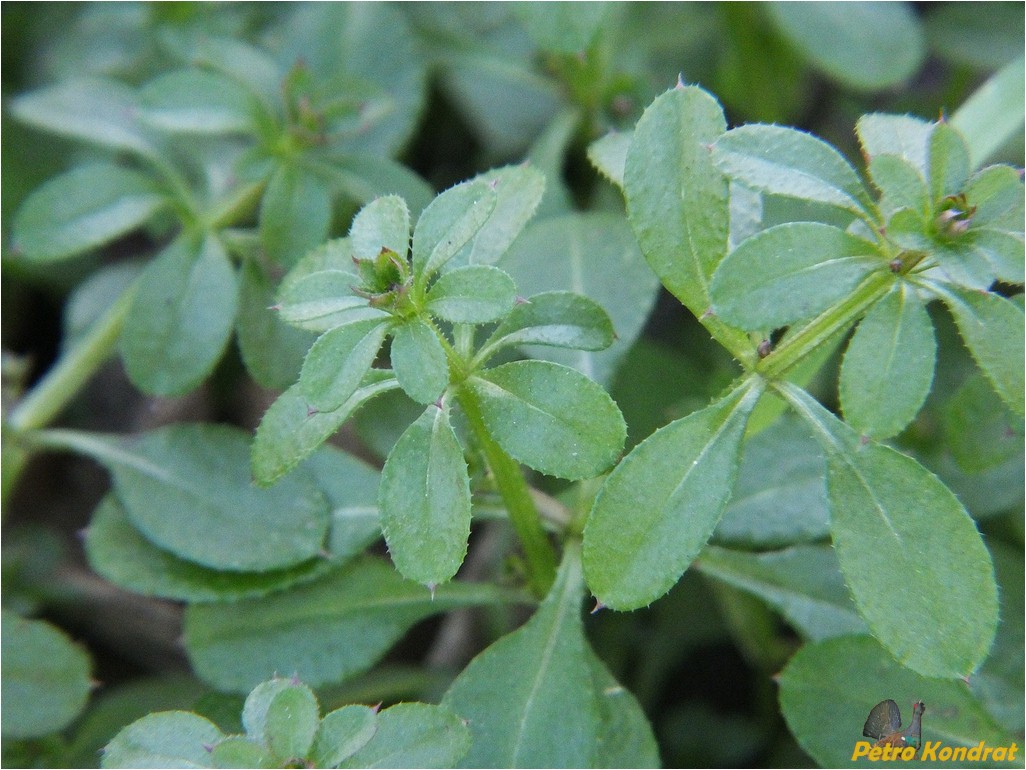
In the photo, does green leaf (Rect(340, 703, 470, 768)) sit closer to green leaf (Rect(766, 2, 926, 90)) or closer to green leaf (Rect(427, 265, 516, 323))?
green leaf (Rect(427, 265, 516, 323))

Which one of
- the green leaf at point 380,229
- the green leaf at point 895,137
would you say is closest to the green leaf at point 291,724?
the green leaf at point 380,229

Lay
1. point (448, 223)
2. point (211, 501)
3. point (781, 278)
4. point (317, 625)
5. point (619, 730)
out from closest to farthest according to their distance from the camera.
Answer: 1. point (781, 278)
2. point (448, 223)
3. point (619, 730)
4. point (317, 625)
5. point (211, 501)

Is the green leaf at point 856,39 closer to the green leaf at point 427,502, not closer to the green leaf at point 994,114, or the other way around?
the green leaf at point 994,114

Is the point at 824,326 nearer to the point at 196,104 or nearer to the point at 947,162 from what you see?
the point at 947,162

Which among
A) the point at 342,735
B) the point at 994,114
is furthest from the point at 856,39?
the point at 342,735

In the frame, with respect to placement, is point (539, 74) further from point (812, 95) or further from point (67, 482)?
point (67, 482)

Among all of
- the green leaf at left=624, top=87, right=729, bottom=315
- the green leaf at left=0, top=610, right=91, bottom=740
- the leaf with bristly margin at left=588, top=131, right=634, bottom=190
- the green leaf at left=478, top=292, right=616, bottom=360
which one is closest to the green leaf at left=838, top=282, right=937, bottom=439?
the green leaf at left=624, top=87, right=729, bottom=315
